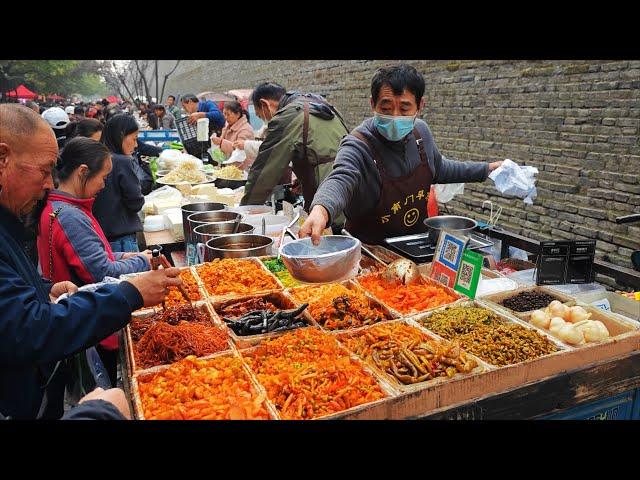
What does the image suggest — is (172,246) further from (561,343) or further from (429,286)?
(561,343)

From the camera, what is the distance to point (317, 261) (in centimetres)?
233

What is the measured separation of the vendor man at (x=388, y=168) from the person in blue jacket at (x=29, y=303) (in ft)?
4.40

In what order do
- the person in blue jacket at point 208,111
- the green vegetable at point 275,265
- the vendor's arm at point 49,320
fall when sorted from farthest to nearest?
the person in blue jacket at point 208,111 < the green vegetable at point 275,265 < the vendor's arm at point 49,320

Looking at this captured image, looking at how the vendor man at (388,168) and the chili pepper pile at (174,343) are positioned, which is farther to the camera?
the vendor man at (388,168)

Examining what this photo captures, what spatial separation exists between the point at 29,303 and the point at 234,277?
1.50 meters

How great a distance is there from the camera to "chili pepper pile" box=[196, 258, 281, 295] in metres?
2.95

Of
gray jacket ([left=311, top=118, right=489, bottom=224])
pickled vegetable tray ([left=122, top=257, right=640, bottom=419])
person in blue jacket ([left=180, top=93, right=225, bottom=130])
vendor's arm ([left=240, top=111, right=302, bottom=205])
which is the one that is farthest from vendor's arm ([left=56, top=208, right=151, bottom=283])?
person in blue jacket ([left=180, top=93, right=225, bottom=130])

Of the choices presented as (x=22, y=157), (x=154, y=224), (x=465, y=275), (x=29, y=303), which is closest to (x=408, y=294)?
(x=465, y=275)

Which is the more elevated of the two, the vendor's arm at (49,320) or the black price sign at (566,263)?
the vendor's arm at (49,320)

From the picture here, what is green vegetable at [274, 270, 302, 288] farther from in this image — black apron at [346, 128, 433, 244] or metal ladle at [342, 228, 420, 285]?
black apron at [346, 128, 433, 244]

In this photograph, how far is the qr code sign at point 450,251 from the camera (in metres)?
2.77

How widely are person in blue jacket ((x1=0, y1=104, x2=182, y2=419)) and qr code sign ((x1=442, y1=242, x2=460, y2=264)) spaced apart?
1724 mm

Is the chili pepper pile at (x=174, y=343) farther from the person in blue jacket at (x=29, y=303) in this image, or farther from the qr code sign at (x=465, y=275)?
the qr code sign at (x=465, y=275)

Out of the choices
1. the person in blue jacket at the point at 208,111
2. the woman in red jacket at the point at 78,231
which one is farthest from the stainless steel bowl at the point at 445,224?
the person in blue jacket at the point at 208,111
